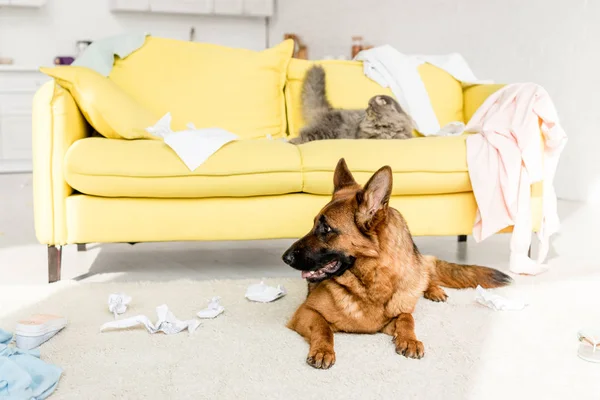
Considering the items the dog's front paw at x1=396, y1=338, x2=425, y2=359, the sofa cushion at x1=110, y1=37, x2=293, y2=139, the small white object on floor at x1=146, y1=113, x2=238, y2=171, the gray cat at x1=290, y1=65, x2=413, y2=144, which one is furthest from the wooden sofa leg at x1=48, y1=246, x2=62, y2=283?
the dog's front paw at x1=396, y1=338, x2=425, y2=359

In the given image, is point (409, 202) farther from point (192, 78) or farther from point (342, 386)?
point (192, 78)

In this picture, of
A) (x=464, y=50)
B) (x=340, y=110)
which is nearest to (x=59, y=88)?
(x=340, y=110)

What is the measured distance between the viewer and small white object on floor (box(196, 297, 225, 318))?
80.4 inches

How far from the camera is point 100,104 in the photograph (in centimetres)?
247

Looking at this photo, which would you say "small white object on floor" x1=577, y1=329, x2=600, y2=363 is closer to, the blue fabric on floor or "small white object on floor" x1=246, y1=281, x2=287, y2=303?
"small white object on floor" x1=246, y1=281, x2=287, y2=303

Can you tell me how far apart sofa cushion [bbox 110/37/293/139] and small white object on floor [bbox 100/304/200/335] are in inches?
53.3

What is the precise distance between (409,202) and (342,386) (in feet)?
3.80

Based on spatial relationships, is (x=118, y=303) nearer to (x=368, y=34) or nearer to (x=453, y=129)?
(x=453, y=129)

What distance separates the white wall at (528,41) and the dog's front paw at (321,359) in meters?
3.43

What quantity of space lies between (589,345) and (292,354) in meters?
0.92

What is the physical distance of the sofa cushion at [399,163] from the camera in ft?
7.98

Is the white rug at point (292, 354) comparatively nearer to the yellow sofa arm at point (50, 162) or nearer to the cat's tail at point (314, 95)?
the yellow sofa arm at point (50, 162)

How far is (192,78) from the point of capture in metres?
3.14

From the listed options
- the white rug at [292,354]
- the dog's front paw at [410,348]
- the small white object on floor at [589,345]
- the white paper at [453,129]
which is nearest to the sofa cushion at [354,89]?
the white paper at [453,129]
